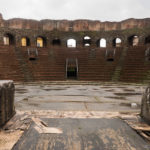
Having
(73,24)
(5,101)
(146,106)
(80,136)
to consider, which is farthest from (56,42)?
(80,136)

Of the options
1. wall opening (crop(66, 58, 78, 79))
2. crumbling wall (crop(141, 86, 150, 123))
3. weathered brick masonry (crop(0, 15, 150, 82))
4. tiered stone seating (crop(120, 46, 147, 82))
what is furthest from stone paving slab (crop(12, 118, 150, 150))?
wall opening (crop(66, 58, 78, 79))

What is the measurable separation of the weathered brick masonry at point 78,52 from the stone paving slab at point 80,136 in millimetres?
9709

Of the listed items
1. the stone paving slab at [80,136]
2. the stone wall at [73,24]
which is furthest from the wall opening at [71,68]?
the stone paving slab at [80,136]

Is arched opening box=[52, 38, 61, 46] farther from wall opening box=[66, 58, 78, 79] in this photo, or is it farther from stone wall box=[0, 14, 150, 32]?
wall opening box=[66, 58, 78, 79]

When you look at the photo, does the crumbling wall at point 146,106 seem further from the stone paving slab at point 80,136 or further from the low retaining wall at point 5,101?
the low retaining wall at point 5,101

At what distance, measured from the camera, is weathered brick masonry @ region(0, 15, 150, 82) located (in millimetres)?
12008

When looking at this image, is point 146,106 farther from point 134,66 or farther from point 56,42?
point 56,42

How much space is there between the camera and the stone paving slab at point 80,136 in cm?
164

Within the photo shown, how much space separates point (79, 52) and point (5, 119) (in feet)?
47.4

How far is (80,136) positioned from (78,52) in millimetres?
14623

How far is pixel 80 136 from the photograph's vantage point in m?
1.91

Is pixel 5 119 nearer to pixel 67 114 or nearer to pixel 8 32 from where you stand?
pixel 67 114

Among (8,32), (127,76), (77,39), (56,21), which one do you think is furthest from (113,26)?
(8,32)

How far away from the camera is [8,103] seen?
2.37 m
